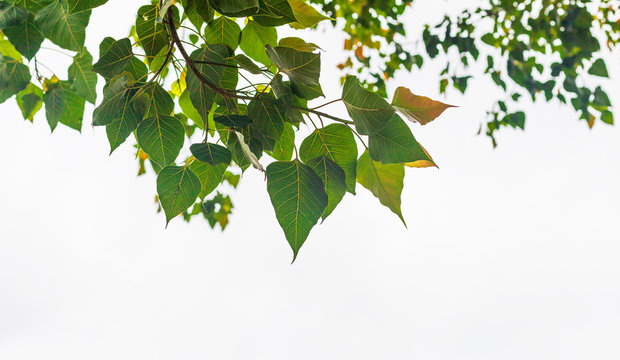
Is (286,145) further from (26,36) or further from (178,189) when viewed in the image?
(26,36)

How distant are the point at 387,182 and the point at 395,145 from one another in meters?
0.03

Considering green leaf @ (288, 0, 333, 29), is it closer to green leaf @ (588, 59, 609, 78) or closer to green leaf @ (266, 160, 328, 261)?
green leaf @ (266, 160, 328, 261)

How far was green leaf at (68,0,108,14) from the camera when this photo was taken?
8.5 inches

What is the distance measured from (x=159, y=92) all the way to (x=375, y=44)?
1260 millimetres

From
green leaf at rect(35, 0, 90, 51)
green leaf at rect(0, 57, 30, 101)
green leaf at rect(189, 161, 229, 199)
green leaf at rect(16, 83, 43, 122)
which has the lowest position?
green leaf at rect(189, 161, 229, 199)

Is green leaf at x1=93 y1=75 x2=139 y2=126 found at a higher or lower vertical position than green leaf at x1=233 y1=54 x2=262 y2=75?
lower

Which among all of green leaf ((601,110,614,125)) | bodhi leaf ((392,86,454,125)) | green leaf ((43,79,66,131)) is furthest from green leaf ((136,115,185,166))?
green leaf ((601,110,614,125))

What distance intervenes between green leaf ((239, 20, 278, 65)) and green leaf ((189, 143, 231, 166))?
2.8 inches

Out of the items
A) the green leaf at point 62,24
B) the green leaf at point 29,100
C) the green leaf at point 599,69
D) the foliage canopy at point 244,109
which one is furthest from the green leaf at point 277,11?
the green leaf at point 599,69

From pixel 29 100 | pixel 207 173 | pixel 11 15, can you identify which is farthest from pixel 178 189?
pixel 29 100

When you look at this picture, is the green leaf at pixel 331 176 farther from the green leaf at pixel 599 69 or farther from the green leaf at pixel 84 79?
the green leaf at pixel 599 69

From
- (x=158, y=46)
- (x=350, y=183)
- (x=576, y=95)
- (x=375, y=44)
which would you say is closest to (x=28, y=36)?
(x=158, y=46)

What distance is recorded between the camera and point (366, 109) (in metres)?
0.20

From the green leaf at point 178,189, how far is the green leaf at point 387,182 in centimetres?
9
